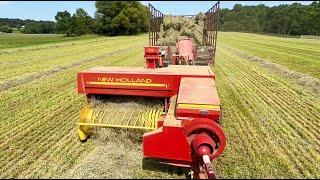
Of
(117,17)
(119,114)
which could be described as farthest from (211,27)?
(117,17)

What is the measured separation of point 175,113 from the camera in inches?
162

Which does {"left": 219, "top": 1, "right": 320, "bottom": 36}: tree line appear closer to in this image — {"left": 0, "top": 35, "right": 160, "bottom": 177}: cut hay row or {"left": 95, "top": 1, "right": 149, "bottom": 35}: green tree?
{"left": 95, "top": 1, "right": 149, "bottom": 35}: green tree

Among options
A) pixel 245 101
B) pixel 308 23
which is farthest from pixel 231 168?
pixel 308 23

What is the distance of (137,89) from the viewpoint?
5.16 m

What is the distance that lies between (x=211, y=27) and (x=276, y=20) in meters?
96.7

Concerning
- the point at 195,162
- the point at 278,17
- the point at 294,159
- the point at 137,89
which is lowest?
the point at 294,159

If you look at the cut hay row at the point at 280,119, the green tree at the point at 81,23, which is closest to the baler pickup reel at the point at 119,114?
the cut hay row at the point at 280,119

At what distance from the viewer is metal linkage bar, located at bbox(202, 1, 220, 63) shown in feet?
34.2

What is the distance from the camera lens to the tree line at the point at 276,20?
7750 cm

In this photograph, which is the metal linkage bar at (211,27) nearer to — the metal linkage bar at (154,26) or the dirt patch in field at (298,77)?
the metal linkage bar at (154,26)

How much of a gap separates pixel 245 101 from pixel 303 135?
258cm

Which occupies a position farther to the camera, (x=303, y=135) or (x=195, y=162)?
(x=303, y=135)

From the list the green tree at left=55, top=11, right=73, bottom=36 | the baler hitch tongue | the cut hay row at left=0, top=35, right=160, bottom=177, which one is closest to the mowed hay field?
the cut hay row at left=0, top=35, right=160, bottom=177

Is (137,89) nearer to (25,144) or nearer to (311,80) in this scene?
(25,144)
